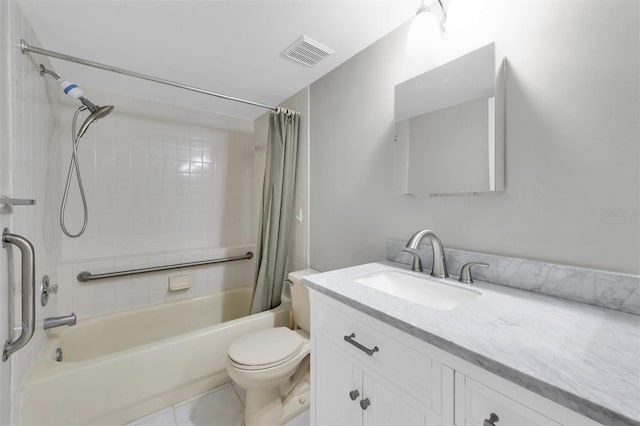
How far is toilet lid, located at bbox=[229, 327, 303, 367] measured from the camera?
128 centimetres

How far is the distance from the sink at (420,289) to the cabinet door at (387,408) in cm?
32

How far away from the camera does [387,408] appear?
73 centimetres

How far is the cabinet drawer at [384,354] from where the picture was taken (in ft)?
2.05

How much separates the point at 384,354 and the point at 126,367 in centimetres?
143

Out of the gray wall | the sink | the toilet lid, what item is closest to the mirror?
the gray wall

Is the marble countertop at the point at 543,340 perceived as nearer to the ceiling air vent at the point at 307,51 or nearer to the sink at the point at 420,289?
the sink at the point at 420,289

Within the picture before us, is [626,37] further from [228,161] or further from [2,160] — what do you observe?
[228,161]

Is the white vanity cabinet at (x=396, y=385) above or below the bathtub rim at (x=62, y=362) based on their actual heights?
above

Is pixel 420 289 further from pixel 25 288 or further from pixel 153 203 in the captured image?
pixel 153 203

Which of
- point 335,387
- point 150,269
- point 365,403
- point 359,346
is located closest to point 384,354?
point 359,346

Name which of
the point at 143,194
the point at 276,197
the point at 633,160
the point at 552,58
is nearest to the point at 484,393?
the point at 633,160

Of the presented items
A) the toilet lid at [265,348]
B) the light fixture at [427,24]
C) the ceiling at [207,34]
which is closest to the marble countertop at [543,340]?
the toilet lid at [265,348]

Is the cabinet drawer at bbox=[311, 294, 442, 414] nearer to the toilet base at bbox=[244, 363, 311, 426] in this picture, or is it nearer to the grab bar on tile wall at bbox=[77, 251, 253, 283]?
the toilet base at bbox=[244, 363, 311, 426]

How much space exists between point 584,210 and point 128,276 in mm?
2750
